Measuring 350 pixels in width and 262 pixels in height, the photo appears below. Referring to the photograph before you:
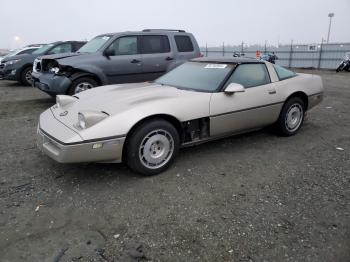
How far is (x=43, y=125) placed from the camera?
3.78m

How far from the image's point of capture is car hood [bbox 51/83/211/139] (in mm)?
3371

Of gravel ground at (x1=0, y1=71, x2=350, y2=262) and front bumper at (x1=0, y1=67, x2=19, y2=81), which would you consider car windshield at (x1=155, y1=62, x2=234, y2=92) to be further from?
front bumper at (x1=0, y1=67, x2=19, y2=81)


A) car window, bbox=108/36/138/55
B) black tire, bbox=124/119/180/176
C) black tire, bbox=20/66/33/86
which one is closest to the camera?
black tire, bbox=124/119/180/176

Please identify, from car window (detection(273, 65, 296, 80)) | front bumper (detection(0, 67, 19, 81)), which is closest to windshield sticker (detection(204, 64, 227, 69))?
car window (detection(273, 65, 296, 80))

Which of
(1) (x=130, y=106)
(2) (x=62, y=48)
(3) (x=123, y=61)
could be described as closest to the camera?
(1) (x=130, y=106)

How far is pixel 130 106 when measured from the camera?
11.7 feet

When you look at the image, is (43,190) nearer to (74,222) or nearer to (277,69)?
(74,222)

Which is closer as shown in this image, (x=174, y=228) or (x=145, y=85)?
(x=174, y=228)

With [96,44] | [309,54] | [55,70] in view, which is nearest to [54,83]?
[55,70]

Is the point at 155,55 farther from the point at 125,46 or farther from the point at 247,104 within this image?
the point at 247,104

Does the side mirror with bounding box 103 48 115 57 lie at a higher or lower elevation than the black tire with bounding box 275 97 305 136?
higher

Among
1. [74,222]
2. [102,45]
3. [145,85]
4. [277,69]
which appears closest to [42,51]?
[102,45]

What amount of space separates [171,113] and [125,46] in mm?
4342

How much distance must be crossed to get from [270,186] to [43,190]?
2.45 metres
